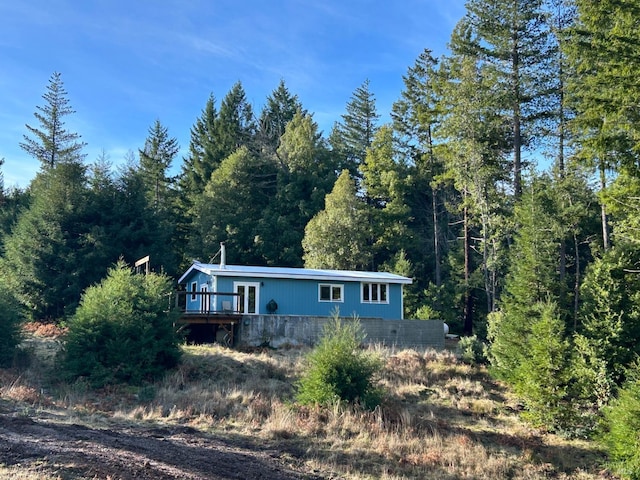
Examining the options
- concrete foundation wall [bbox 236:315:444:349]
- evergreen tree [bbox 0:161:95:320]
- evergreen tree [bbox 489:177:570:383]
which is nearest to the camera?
evergreen tree [bbox 489:177:570:383]

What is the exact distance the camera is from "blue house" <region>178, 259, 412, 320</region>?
24219mm

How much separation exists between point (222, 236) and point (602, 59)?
2654cm

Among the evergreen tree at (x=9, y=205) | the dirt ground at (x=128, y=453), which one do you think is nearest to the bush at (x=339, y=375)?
the dirt ground at (x=128, y=453)

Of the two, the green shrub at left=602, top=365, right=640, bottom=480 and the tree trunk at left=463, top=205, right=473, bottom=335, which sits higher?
the tree trunk at left=463, top=205, right=473, bottom=335

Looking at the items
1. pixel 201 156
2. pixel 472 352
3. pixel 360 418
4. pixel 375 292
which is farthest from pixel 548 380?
pixel 201 156

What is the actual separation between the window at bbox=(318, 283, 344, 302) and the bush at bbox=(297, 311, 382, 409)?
10.3 metres

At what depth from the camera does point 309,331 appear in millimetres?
22969

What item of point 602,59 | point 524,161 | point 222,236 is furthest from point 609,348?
point 222,236

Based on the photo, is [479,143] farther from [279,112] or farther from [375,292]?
[279,112]

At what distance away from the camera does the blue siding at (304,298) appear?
80.3 feet

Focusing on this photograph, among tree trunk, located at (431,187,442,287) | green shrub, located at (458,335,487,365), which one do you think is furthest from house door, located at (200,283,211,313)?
tree trunk, located at (431,187,442,287)

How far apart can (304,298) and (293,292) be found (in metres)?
0.58

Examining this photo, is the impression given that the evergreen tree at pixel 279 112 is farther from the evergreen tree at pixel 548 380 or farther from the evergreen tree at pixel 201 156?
the evergreen tree at pixel 548 380

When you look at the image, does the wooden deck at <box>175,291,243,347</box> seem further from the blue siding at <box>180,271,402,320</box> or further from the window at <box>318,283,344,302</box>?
the window at <box>318,283,344,302</box>
